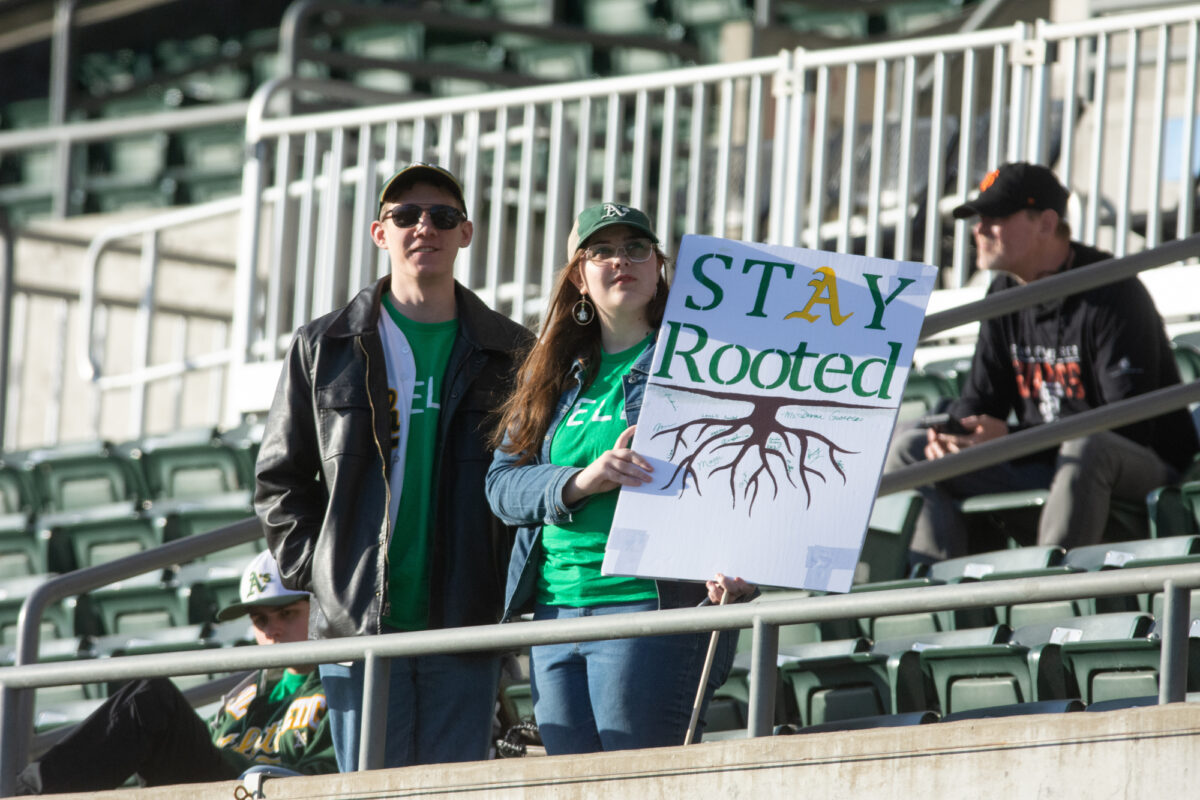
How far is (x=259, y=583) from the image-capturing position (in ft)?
17.3

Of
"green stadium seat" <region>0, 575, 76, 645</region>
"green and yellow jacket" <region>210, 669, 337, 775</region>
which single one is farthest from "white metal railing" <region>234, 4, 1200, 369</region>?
"green and yellow jacket" <region>210, 669, 337, 775</region>

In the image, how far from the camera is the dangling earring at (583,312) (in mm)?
3932

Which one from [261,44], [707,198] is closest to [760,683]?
[707,198]

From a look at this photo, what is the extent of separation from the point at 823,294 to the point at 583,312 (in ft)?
1.59

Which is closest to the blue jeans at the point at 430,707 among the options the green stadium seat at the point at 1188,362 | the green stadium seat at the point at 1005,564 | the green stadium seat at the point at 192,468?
the green stadium seat at the point at 1005,564

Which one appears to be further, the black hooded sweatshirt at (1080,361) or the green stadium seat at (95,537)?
the green stadium seat at (95,537)

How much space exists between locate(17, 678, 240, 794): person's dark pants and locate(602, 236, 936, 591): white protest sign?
1.73 m

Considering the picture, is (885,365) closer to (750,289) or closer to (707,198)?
(750,289)

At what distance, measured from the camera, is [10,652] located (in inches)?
283

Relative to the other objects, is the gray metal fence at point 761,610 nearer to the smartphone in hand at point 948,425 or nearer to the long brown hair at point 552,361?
the smartphone in hand at point 948,425

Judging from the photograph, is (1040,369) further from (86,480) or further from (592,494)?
(86,480)

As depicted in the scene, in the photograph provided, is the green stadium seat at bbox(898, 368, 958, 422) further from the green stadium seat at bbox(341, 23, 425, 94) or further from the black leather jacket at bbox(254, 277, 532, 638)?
the green stadium seat at bbox(341, 23, 425, 94)

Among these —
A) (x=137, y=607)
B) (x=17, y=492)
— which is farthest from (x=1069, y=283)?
(x=17, y=492)

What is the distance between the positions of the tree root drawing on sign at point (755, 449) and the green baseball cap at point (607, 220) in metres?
0.33
